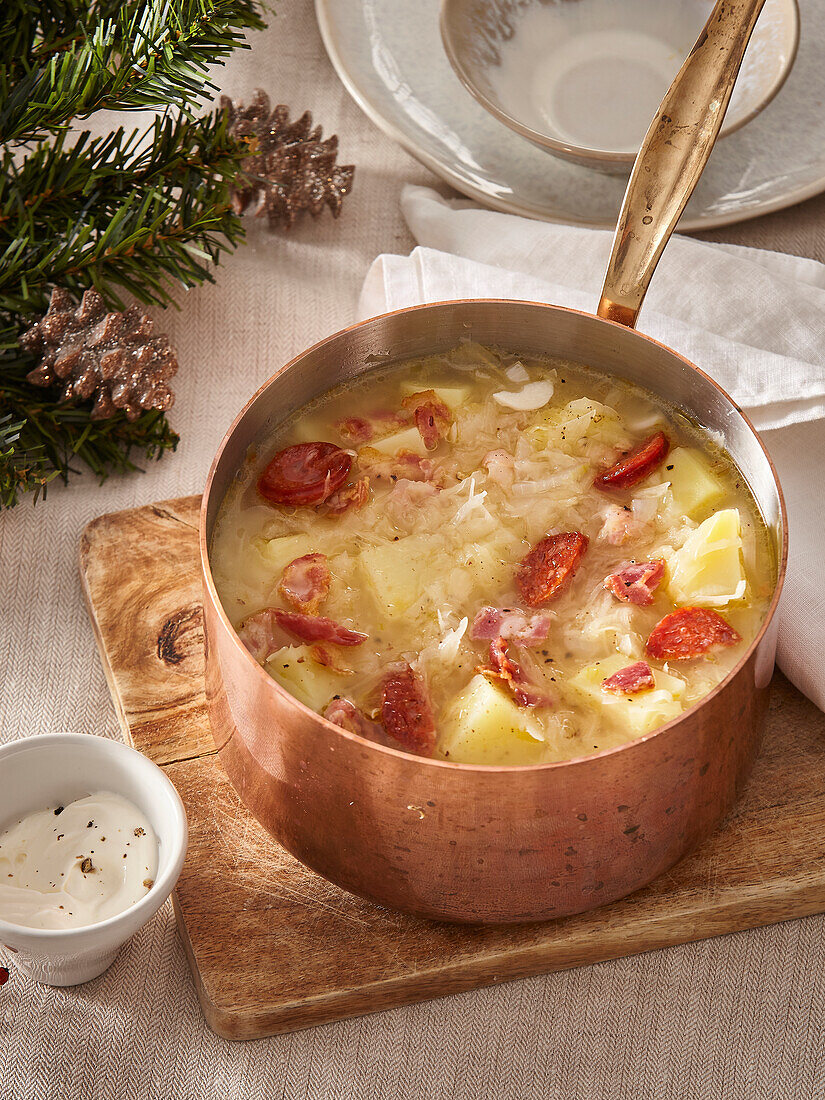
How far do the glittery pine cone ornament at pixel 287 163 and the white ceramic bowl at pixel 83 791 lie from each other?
1424 millimetres

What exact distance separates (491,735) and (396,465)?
0.53 m

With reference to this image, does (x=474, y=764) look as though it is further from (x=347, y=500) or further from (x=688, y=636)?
(x=347, y=500)

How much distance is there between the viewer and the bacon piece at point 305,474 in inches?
70.4

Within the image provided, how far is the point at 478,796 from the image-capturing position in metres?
1.39

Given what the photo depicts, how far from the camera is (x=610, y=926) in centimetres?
166

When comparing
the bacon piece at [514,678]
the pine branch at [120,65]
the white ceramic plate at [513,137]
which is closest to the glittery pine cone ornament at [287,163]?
the white ceramic plate at [513,137]

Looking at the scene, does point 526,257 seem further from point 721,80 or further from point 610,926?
point 610,926

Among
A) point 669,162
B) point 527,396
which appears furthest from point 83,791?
point 669,162

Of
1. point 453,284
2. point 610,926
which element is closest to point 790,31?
point 453,284

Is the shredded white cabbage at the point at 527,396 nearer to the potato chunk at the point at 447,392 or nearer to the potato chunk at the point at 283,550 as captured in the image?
the potato chunk at the point at 447,392

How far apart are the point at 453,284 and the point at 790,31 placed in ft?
3.25

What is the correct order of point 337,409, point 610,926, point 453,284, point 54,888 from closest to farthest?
point 54,888 < point 610,926 < point 337,409 < point 453,284

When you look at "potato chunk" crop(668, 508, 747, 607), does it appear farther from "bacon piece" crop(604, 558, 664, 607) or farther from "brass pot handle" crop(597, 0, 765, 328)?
"brass pot handle" crop(597, 0, 765, 328)

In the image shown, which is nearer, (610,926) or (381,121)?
(610,926)
